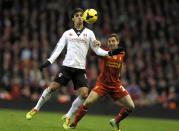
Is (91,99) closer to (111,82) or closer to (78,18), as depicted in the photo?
(111,82)

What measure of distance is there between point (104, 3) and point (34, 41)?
191 inches

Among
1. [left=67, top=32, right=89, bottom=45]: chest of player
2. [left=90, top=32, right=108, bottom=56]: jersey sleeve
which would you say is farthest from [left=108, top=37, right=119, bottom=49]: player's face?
[left=67, top=32, right=89, bottom=45]: chest of player

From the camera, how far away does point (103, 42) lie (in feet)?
81.3

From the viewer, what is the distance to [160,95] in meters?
23.1

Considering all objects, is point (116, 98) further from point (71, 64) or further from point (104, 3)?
point (104, 3)

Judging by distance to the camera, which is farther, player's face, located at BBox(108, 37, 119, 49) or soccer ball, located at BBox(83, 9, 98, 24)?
soccer ball, located at BBox(83, 9, 98, 24)

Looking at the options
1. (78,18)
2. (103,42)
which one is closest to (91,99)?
(78,18)

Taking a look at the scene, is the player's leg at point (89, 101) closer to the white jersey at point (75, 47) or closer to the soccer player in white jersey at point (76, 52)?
the soccer player in white jersey at point (76, 52)

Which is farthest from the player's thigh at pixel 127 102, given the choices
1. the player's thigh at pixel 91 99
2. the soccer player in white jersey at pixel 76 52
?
the soccer player in white jersey at pixel 76 52

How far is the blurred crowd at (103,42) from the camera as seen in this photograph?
73.7ft

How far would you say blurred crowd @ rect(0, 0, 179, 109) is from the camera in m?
22.5

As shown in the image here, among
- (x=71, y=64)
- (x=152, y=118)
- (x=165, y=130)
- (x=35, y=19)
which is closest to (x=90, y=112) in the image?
(x=152, y=118)

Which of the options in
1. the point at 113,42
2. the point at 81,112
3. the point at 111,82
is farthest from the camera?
the point at 111,82

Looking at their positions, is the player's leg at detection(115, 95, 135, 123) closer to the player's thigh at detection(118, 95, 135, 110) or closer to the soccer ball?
the player's thigh at detection(118, 95, 135, 110)
